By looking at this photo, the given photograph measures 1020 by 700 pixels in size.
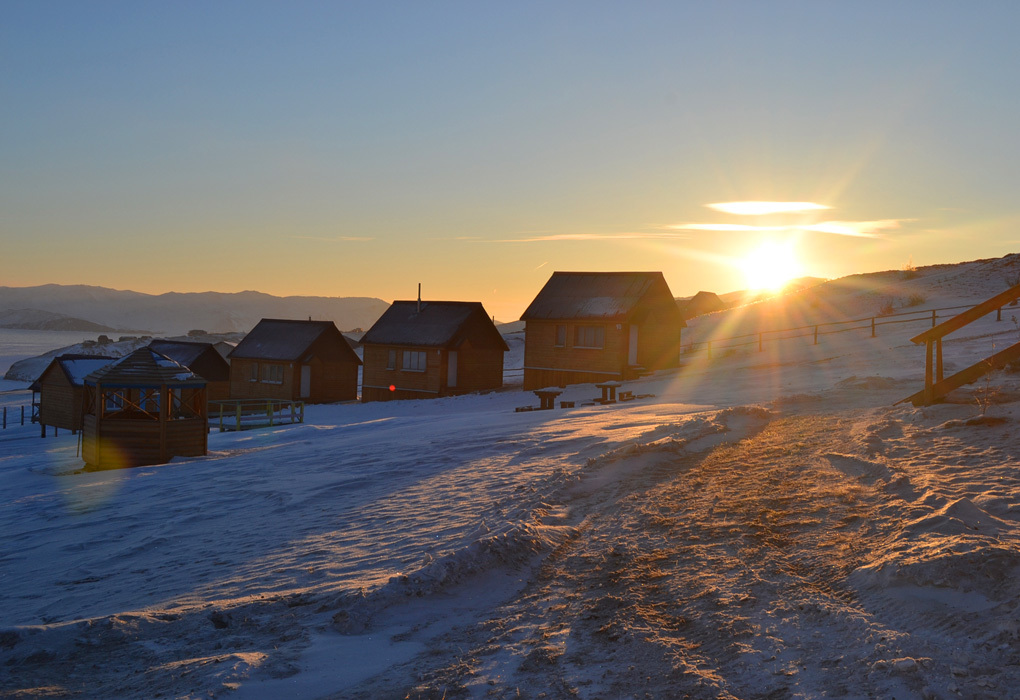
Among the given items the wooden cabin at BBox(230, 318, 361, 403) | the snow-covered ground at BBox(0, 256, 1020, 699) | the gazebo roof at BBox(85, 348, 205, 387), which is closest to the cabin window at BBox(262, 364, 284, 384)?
the wooden cabin at BBox(230, 318, 361, 403)

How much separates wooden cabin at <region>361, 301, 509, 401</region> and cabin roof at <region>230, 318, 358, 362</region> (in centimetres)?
301

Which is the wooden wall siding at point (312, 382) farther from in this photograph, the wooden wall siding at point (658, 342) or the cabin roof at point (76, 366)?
the wooden wall siding at point (658, 342)

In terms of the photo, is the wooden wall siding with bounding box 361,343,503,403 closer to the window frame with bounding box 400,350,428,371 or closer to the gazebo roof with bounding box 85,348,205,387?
the window frame with bounding box 400,350,428,371

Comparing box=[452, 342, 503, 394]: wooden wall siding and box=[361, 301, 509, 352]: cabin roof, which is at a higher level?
box=[361, 301, 509, 352]: cabin roof

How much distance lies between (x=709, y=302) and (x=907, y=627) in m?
88.4

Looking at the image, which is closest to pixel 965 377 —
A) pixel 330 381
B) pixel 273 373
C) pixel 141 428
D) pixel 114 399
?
pixel 141 428

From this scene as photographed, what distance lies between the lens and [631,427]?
15.2m

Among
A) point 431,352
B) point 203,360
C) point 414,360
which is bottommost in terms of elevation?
point 203,360

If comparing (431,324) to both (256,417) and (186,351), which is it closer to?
(256,417)

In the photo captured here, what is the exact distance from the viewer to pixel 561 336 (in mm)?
37656

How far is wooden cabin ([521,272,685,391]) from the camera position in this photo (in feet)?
117

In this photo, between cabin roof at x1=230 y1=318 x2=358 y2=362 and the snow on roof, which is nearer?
the snow on roof

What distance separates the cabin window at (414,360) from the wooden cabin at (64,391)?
15.5 metres

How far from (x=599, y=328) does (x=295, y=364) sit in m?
17.4
